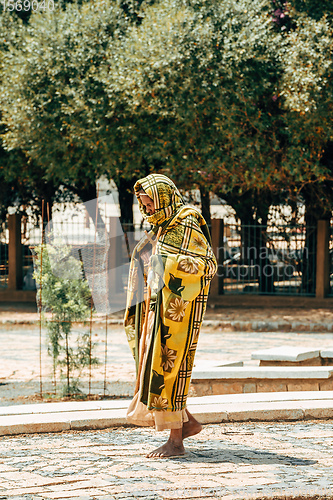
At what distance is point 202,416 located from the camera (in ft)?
18.7

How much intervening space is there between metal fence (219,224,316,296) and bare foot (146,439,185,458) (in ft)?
37.5

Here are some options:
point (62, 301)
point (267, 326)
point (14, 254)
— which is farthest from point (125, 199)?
point (62, 301)

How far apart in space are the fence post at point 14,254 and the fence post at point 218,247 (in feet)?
A: 14.4

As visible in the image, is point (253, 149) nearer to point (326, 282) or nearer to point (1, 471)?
point (326, 282)

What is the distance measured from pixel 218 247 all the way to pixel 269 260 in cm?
113

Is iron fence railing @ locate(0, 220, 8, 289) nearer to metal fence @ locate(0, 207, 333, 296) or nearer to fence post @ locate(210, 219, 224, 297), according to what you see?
metal fence @ locate(0, 207, 333, 296)

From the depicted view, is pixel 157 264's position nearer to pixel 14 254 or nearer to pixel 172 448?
pixel 172 448

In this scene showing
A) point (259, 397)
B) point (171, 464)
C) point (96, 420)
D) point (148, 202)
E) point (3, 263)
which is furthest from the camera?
point (3, 263)

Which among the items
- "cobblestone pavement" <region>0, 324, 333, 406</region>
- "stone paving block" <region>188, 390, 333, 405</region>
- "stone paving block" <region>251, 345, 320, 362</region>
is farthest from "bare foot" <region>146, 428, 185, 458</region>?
"stone paving block" <region>251, 345, 320, 362</region>

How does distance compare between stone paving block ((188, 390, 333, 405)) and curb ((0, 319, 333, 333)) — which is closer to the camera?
stone paving block ((188, 390, 333, 405))

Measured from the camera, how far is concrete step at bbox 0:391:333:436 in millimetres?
5469

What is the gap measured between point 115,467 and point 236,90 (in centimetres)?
1008

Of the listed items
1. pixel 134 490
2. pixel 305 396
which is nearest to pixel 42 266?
pixel 305 396

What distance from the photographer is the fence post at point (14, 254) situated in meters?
17.1
